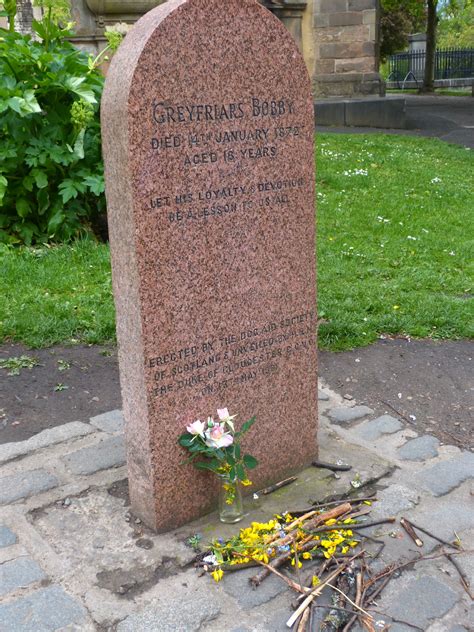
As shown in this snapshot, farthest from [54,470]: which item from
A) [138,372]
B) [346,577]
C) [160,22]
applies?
[160,22]

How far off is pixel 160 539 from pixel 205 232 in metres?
1.19

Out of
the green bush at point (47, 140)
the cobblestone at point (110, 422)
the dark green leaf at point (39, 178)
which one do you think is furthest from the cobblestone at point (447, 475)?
the dark green leaf at point (39, 178)

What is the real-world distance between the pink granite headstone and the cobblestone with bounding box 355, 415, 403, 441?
661 mm

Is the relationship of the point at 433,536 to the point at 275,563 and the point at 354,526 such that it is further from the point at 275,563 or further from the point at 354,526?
the point at 275,563

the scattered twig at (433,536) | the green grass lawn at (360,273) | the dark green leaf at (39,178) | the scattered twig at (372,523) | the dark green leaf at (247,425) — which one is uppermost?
the dark green leaf at (39,178)

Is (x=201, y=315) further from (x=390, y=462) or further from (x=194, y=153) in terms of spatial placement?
(x=390, y=462)

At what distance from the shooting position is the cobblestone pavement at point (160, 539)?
2.45 meters

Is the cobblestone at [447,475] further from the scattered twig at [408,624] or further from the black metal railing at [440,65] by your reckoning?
the black metal railing at [440,65]

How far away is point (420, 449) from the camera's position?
11.8ft

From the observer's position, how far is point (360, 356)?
4.81 m

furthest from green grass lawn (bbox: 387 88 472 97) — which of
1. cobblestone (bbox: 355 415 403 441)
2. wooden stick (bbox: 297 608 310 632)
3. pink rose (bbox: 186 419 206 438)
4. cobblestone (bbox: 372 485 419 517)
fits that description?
wooden stick (bbox: 297 608 310 632)

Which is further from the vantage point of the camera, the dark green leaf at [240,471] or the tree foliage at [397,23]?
the tree foliage at [397,23]

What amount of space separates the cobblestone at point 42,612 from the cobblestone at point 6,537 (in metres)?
0.34

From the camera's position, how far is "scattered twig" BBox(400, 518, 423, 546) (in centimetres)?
283
